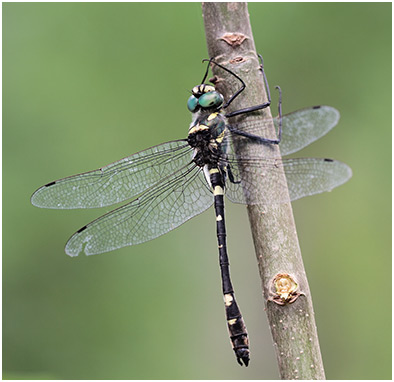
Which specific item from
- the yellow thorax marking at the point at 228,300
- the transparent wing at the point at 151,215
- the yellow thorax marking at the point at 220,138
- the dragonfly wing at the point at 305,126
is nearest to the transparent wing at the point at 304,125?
the dragonfly wing at the point at 305,126

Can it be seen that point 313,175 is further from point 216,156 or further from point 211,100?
point 211,100

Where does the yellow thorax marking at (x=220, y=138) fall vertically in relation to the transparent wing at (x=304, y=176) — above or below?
above

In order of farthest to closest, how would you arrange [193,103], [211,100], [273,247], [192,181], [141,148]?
1. [141,148]
2. [192,181]
3. [193,103]
4. [211,100]
5. [273,247]

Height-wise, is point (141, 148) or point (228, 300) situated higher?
point (141, 148)

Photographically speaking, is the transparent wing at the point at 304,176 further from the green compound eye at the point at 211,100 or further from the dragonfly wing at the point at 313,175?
the green compound eye at the point at 211,100

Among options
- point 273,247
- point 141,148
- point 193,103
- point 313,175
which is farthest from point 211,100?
point 141,148

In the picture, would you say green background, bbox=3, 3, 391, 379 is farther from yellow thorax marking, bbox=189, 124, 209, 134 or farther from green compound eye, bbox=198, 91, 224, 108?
green compound eye, bbox=198, 91, 224, 108

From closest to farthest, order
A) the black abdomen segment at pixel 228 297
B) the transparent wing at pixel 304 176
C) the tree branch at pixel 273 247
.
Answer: the tree branch at pixel 273 247 → the black abdomen segment at pixel 228 297 → the transparent wing at pixel 304 176
